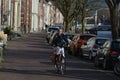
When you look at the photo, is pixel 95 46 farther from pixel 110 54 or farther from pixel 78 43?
pixel 110 54

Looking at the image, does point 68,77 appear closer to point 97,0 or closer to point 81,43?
point 81,43

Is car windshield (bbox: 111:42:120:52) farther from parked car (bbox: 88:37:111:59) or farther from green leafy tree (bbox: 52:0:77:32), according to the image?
green leafy tree (bbox: 52:0:77:32)

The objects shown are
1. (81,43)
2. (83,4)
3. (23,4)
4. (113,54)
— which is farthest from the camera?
(23,4)

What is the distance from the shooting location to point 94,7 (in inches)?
2628

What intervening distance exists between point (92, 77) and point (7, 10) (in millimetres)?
49609

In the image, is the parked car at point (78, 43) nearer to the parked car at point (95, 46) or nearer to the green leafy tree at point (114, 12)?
the green leafy tree at point (114, 12)

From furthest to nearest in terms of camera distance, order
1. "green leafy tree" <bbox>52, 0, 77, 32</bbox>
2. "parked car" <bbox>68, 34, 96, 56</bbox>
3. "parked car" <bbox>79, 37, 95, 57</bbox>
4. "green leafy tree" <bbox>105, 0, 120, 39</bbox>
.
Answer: "green leafy tree" <bbox>52, 0, 77, 32</bbox> → "parked car" <bbox>68, 34, 96, 56</bbox> → "green leafy tree" <bbox>105, 0, 120, 39</bbox> → "parked car" <bbox>79, 37, 95, 57</bbox>

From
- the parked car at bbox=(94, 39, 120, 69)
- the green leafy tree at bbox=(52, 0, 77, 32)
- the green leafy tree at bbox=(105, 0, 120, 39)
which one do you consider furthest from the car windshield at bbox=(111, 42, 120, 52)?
the green leafy tree at bbox=(52, 0, 77, 32)

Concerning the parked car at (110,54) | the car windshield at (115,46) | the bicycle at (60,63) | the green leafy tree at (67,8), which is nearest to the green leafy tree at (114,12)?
the parked car at (110,54)

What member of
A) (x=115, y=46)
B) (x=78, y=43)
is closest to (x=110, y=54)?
(x=115, y=46)

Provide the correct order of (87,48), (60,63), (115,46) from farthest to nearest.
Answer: (87,48)
(115,46)
(60,63)

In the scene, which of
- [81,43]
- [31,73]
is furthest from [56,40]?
[81,43]

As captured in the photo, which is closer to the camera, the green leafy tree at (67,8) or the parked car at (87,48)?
the parked car at (87,48)

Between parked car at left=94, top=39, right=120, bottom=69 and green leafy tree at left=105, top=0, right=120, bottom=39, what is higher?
green leafy tree at left=105, top=0, right=120, bottom=39
